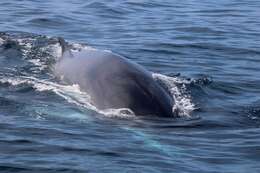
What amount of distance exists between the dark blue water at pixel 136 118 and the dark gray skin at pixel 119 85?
31 cm

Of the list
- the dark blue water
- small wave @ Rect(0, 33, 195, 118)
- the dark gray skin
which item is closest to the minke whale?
the dark gray skin

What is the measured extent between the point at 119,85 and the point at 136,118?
3.82ft

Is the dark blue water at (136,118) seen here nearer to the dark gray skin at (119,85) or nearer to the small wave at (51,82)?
the small wave at (51,82)

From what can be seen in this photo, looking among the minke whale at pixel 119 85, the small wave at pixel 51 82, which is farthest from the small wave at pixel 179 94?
the minke whale at pixel 119 85

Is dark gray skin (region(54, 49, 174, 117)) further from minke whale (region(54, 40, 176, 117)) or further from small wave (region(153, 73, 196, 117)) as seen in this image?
small wave (region(153, 73, 196, 117))

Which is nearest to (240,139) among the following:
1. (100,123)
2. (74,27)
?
(100,123)

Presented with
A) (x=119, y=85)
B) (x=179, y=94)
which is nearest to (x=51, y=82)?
(x=119, y=85)

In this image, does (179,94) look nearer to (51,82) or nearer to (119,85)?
(119,85)

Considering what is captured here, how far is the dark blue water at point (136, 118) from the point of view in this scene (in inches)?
493

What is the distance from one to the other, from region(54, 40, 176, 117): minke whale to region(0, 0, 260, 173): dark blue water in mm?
302

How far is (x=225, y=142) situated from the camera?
1363cm

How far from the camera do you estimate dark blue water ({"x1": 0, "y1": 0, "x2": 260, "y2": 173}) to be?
12.5 meters

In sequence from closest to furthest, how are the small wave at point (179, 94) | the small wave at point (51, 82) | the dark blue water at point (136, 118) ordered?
the dark blue water at point (136, 118) < the small wave at point (179, 94) < the small wave at point (51, 82)

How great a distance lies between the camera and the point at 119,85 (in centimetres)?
1548
